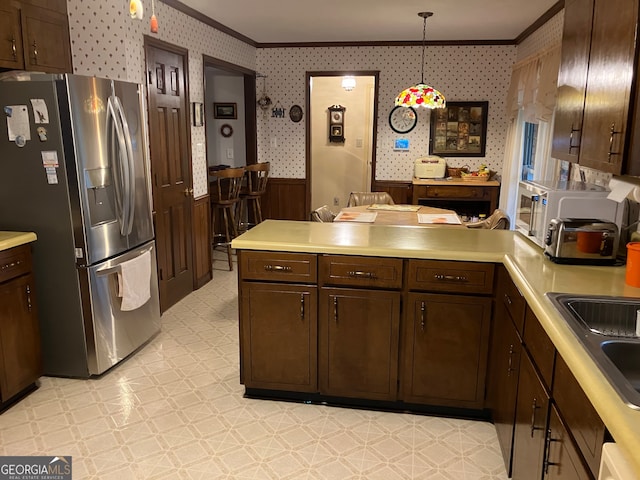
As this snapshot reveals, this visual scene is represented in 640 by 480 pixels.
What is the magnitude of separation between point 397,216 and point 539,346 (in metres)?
2.65

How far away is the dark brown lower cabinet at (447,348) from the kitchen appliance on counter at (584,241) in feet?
1.42

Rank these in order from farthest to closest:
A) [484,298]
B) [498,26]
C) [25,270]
Result: [498,26] < [25,270] < [484,298]

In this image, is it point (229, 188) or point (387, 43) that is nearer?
point (229, 188)

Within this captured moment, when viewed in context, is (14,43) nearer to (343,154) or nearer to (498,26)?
(498,26)

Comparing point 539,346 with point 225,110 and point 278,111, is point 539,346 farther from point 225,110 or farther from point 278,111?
point 225,110

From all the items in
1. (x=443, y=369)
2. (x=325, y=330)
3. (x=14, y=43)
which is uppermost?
(x=14, y=43)

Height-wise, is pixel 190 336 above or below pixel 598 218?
below

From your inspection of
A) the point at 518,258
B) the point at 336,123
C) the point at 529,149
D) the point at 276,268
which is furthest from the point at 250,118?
the point at 518,258

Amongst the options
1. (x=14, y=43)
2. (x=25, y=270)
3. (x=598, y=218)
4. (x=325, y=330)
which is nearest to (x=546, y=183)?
(x=598, y=218)

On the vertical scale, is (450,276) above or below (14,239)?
below

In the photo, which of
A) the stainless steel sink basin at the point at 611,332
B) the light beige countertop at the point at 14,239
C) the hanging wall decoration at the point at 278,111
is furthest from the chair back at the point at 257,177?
the stainless steel sink basin at the point at 611,332

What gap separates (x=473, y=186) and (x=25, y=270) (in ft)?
15.8

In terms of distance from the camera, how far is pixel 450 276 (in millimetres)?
2529

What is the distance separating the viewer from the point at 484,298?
2.52 metres
